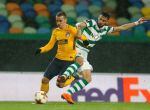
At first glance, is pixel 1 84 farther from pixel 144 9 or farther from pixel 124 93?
pixel 144 9

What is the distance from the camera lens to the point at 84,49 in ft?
40.3

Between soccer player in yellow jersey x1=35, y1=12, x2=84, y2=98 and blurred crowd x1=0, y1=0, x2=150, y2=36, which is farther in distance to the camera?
blurred crowd x1=0, y1=0, x2=150, y2=36

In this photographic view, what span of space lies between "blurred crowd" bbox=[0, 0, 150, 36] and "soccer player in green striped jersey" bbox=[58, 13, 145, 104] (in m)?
2.56

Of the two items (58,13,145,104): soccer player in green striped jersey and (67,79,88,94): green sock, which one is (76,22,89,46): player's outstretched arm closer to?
(58,13,145,104): soccer player in green striped jersey

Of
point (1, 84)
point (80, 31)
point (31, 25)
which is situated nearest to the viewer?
point (80, 31)

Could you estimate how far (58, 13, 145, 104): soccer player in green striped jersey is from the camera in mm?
11383

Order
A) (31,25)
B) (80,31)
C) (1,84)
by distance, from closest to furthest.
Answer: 1. (80,31)
2. (1,84)
3. (31,25)

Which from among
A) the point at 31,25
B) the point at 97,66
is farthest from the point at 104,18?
the point at 31,25

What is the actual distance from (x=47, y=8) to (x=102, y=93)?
9.17 feet

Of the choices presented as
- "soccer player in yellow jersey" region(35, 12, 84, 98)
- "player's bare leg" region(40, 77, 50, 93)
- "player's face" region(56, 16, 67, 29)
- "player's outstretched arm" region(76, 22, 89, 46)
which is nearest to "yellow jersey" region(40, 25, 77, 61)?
"soccer player in yellow jersey" region(35, 12, 84, 98)

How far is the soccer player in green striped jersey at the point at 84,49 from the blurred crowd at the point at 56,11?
8.40 ft

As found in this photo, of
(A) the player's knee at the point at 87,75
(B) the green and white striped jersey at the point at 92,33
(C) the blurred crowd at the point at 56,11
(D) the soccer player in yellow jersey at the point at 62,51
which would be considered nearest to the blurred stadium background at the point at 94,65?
(C) the blurred crowd at the point at 56,11

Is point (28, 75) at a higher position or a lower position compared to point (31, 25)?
lower

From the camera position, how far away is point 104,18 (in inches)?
471
